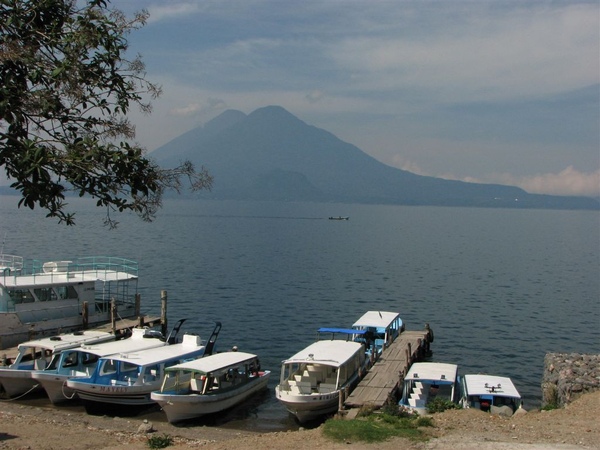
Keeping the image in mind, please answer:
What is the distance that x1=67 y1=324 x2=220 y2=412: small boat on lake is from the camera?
27812 mm

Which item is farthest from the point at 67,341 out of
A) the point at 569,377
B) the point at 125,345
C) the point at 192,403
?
the point at 569,377

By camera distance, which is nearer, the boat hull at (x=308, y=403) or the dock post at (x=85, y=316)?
the boat hull at (x=308, y=403)

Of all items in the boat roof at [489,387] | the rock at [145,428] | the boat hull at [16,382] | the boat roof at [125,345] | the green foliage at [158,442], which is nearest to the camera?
the green foliage at [158,442]

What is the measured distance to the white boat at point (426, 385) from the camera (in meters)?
28.0

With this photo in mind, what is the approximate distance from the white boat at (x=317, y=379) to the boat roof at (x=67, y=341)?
10.4 metres

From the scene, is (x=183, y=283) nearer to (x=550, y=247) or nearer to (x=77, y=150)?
(x=77, y=150)

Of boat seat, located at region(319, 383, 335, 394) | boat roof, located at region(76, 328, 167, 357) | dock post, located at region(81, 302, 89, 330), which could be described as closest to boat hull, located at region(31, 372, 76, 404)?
boat roof, located at region(76, 328, 167, 357)

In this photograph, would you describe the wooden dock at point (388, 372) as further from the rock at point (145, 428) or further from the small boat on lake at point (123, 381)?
the small boat on lake at point (123, 381)

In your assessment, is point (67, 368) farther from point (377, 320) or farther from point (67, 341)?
point (377, 320)

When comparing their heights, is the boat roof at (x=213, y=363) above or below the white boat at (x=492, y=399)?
above

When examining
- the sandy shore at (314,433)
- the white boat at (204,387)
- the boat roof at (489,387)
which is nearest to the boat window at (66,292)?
the sandy shore at (314,433)

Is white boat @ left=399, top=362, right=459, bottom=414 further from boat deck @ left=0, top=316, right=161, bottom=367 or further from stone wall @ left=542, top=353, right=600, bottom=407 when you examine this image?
boat deck @ left=0, top=316, right=161, bottom=367

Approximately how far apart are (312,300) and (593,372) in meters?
32.8

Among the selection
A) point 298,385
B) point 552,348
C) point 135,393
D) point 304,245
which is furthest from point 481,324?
point 304,245
